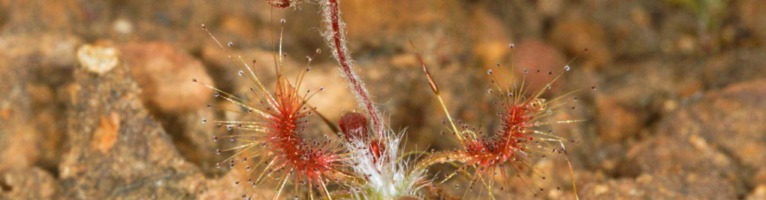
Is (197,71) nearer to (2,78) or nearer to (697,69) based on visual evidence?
(2,78)

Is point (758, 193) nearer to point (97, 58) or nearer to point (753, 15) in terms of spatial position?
point (753, 15)

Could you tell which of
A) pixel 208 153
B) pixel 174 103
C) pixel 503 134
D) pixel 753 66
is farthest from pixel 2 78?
pixel 753 66

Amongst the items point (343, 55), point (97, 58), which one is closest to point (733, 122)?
point (343, 55)

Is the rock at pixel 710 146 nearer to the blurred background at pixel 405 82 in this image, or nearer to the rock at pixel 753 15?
the blurred background at pixel 405 82

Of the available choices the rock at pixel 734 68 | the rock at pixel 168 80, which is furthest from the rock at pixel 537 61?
the rock at pixel 168 80

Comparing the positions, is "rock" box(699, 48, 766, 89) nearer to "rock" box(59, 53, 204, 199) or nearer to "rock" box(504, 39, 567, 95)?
"rock" box(504, 39, 567, 95)

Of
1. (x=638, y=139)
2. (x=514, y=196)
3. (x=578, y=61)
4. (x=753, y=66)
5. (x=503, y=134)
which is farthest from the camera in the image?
(x=578, y=61)

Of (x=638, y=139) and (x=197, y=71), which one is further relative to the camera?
(x=638, y=139)

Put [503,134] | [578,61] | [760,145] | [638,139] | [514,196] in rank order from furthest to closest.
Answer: [578,61], [638,139], [760,145], [514,196], [503,134]

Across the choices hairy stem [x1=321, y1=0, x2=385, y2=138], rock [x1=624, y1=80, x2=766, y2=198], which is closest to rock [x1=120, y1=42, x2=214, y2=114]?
hairy stem [x1=321, y1=0, x2=385, y2=138]
